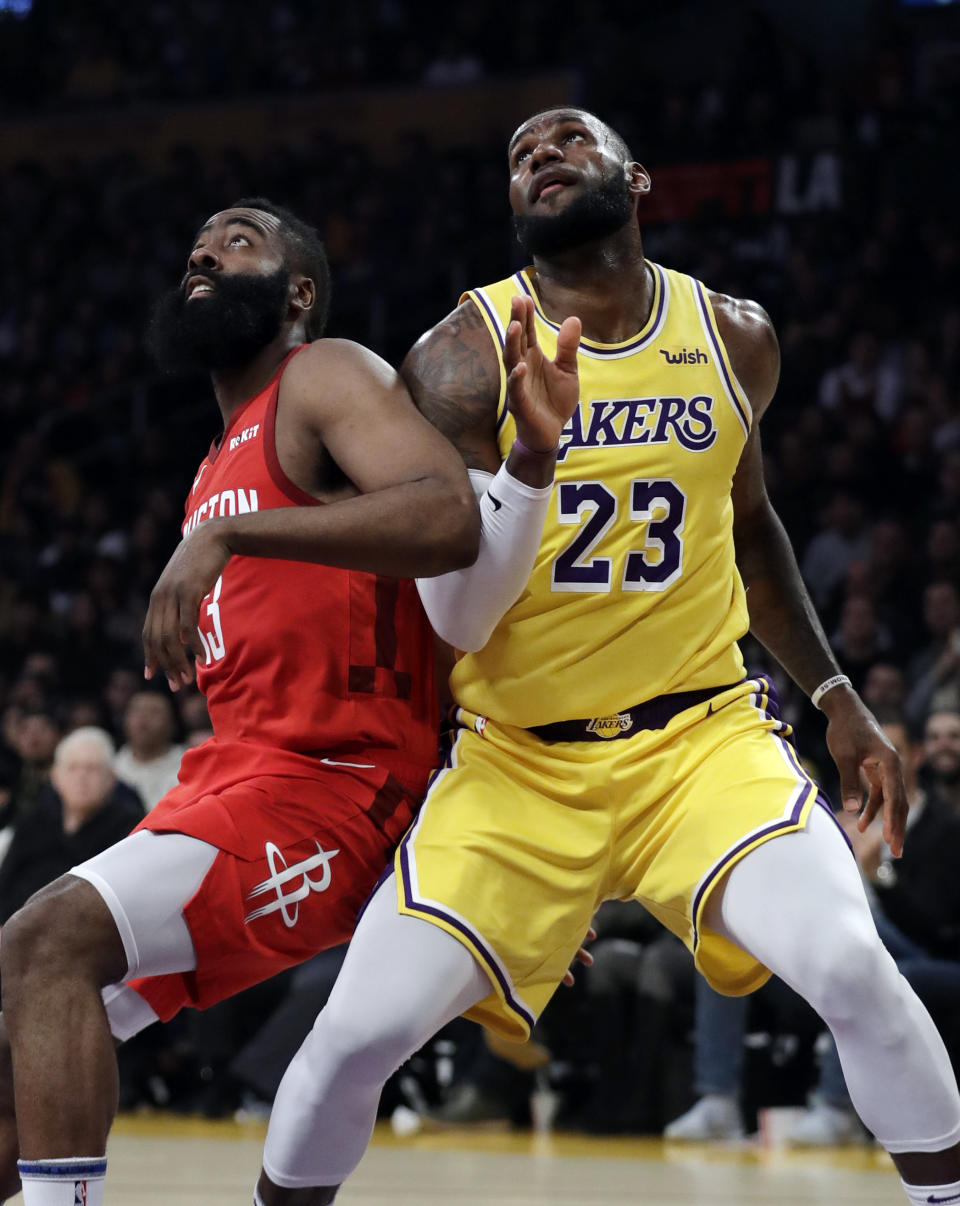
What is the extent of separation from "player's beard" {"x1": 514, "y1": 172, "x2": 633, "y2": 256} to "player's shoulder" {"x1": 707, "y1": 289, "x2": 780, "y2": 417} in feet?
0.92

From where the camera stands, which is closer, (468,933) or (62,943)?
(62,943)

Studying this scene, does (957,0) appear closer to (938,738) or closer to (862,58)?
(862,58)

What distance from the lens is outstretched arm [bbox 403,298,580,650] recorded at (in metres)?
3.16

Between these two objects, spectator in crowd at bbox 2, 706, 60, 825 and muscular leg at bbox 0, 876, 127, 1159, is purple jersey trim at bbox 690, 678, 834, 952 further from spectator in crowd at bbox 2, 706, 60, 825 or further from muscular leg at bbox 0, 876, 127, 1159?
spectator in crowd at bbox 2, 706, 60, 825

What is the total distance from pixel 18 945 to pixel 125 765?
5769 mm

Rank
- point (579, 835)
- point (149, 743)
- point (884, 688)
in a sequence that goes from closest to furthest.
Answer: point (579, 835) < point (884, 688) < point (149, 743)

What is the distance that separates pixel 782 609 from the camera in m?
3.80

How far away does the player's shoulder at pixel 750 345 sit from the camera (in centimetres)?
361

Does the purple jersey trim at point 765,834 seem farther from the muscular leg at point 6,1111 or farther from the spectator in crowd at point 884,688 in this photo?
the spectator in crowd at point 884,688

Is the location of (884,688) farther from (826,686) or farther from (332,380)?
(332,380)

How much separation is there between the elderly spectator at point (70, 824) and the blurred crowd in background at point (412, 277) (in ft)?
0.34

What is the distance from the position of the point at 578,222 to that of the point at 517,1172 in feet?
12.2

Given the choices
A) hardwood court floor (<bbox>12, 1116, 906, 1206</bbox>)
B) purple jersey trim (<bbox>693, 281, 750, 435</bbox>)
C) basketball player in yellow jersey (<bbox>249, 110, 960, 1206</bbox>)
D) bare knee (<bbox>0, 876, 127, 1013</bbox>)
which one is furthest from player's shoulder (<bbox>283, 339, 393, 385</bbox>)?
hardwood court floor (<bbox>12, 1116, 906, 1206</bbox>)

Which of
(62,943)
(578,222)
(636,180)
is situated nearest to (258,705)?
(62,943)
